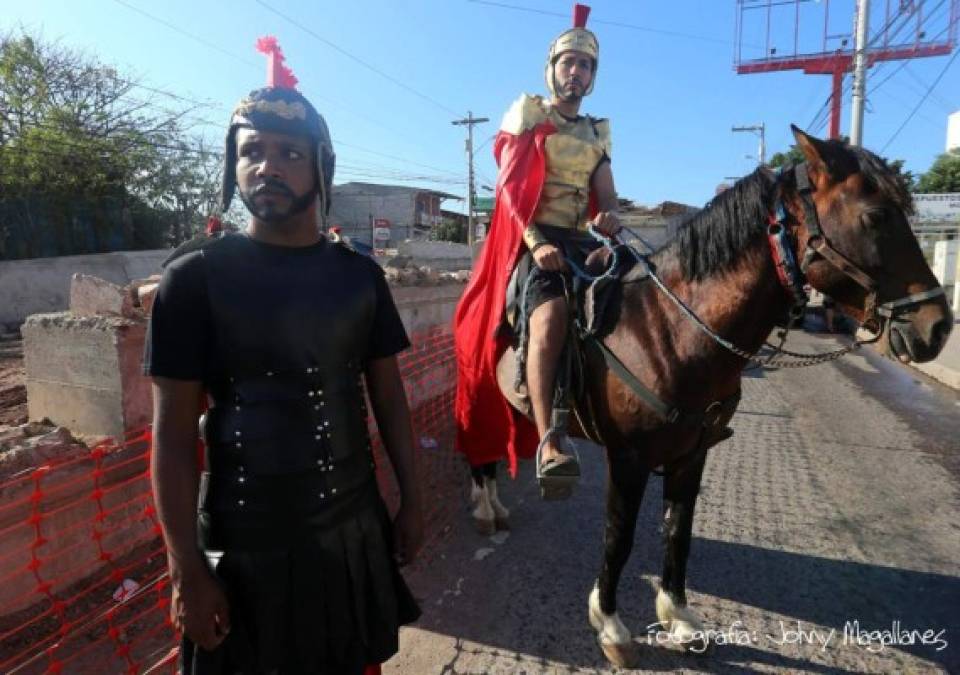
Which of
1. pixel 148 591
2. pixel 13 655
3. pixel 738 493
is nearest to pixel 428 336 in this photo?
pixel 738 493

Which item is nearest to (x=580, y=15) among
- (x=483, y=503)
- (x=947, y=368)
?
(x=483, y=503)

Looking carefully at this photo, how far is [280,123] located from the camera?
4.98ft

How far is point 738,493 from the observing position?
4.43 metres

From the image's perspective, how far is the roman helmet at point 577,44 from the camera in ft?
10.1

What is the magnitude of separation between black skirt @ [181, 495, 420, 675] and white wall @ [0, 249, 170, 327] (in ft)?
45.0

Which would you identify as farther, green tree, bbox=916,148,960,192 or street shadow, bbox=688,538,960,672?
green tree, bbox=916,148,960,192

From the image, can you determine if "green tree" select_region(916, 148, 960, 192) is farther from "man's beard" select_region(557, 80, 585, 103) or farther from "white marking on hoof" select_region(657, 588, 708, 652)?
"white marking on hoof" select_region(657, 588, 708, 652)

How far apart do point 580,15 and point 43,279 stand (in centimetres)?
1474

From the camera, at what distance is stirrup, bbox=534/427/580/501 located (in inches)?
103

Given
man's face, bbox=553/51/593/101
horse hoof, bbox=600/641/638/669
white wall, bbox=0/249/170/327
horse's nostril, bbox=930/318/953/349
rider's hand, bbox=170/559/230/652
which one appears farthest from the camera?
white wall, bbox=0/249/170/327

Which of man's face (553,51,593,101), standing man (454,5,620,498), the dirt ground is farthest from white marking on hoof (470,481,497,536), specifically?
the dirt ground

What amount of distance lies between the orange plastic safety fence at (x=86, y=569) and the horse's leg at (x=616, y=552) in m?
1.97

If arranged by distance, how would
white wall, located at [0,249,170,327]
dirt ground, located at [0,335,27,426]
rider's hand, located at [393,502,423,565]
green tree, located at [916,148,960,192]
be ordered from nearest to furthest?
rider's hand, located at [393,502,423,565], dirt ground, located at [0,335,27,426], white wall, located at [0,249,170,327], green tree, located at [916,148,960,192]

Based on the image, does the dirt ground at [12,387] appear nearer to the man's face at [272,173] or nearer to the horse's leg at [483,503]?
the horse's leg at [483,503]
